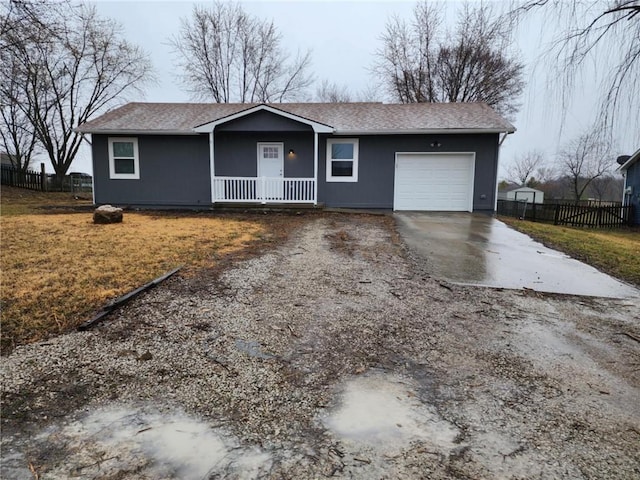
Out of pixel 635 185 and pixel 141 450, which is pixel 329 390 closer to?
pixel 141 450

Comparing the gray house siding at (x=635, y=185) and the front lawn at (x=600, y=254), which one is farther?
the gray house siding at (x=635, y=185)

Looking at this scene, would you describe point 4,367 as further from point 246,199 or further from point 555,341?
point 246,199

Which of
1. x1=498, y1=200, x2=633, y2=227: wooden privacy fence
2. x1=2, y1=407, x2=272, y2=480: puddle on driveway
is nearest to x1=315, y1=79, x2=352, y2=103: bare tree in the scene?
x1=498, y1=200, x2=633, y2=227: wooden privacy fence

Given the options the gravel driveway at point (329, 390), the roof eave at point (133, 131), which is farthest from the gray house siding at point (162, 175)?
the gravel driveway at point (329, 390)

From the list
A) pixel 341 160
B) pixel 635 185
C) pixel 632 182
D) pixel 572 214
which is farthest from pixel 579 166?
pixel 341 160

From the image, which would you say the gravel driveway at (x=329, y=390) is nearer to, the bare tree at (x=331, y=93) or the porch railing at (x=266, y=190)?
the porch railing at (x=266, y=190)

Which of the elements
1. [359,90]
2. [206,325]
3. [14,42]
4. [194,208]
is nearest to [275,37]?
[359,90]

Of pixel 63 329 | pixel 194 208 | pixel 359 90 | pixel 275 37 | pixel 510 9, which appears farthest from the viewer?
pixel 359 90

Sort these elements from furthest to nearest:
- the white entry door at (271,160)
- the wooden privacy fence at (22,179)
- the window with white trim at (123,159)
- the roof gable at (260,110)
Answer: the wooden privacy fence at (22,179) < the window with white trim at (123,159) < the white entry door at (271,160) < the roof gable at (260,110)

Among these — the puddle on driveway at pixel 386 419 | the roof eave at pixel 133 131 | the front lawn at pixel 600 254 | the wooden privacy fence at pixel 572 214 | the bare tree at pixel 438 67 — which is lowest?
the puddle on driveway at pixel 386 419

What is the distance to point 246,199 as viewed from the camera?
42.2 ft

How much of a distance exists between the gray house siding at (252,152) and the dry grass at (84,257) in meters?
3.35

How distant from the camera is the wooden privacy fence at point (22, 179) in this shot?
70.7 ft

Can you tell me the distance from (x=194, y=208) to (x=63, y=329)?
10.8 m
